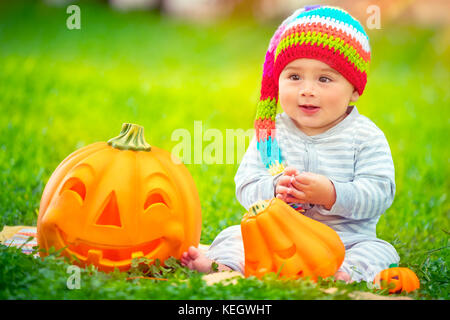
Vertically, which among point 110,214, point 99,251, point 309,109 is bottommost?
point 99,251

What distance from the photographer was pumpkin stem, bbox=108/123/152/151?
10.1 ft

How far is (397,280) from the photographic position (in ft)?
9.30

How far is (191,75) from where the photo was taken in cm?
837

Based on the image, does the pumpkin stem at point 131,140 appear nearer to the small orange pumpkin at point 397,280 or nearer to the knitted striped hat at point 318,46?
the knitted striped hat at point 318,46

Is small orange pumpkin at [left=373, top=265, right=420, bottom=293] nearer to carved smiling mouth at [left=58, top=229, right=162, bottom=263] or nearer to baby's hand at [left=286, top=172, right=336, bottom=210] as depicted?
baby's hand at [left=286, top=172, right=336, bottom=210]

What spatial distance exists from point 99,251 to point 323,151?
120 cm

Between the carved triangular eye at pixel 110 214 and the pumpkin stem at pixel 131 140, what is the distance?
0.94 feet

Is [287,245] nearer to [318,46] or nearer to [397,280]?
[397,280]

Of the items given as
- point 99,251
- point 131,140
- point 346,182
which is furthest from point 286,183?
point 99,251

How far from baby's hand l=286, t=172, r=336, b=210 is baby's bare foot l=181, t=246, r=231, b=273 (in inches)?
19.7

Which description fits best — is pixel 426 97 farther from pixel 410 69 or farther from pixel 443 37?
pixel 443 37

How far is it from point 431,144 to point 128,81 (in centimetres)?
355
